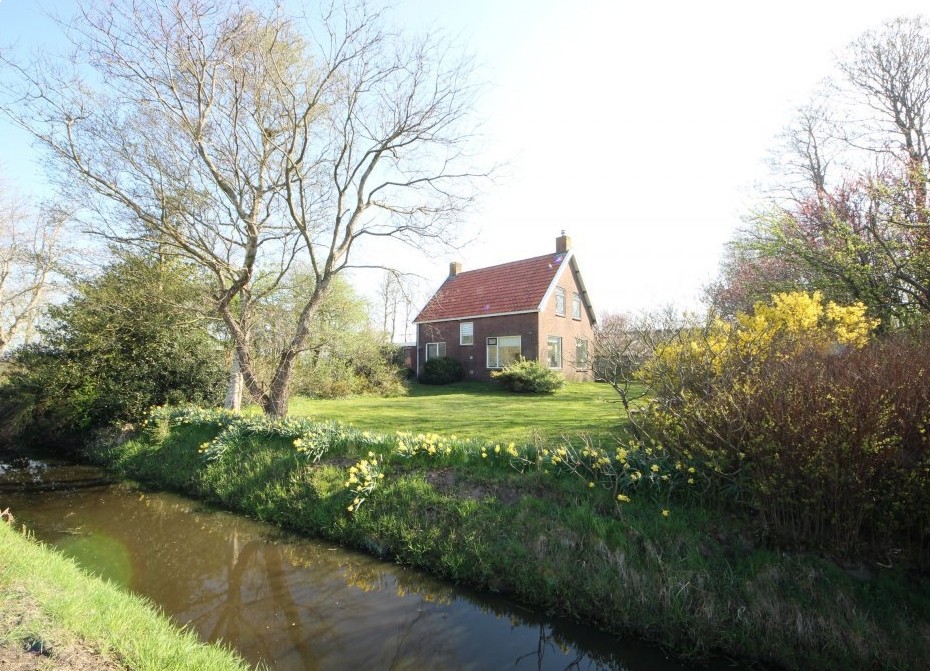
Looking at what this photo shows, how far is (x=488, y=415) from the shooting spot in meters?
12.5

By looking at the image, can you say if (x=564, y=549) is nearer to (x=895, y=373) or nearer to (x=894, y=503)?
(x=894, y=503)

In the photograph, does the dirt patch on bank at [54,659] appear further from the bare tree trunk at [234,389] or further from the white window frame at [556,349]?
the white window frame at [556,349]

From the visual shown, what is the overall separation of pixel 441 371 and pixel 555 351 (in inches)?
215

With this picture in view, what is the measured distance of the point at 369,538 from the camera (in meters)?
6.46

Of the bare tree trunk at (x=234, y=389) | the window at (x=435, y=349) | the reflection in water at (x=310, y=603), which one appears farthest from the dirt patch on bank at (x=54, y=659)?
the window at (x=435, y=349)

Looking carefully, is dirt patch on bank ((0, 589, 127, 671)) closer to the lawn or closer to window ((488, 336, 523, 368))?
the lawn

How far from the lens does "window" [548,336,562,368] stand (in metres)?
23.1

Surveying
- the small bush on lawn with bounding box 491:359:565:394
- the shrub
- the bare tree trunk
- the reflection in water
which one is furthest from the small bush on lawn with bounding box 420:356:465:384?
the reflection in water

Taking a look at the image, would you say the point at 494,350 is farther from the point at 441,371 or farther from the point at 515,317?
the point at 441,371

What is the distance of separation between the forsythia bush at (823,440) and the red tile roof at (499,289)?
16.9 metres

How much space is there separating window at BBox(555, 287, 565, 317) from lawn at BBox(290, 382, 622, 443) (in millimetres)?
5152

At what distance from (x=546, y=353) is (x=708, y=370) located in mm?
16557

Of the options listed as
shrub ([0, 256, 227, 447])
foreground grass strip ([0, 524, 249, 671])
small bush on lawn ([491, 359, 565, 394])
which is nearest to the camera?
foreground grass strip ([0, 524, 249, 671])

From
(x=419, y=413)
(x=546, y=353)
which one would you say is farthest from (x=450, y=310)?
(x=419, y=413)
